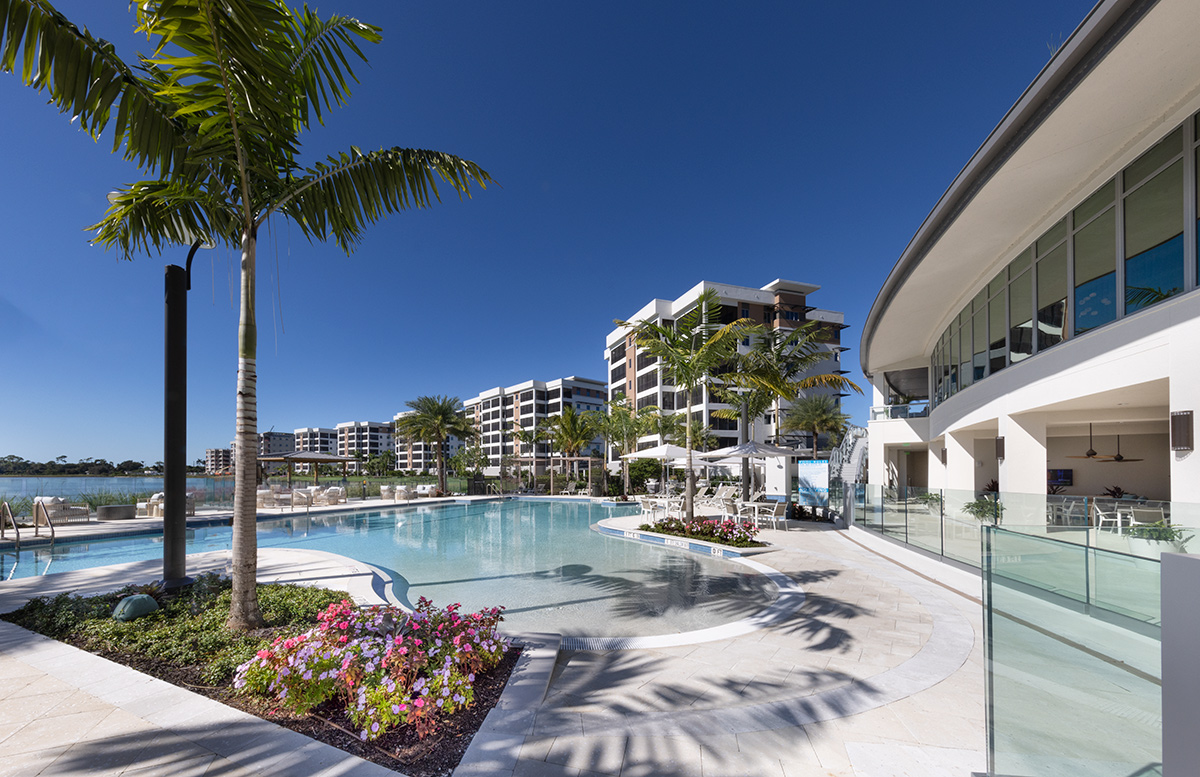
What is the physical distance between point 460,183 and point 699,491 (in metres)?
18.5

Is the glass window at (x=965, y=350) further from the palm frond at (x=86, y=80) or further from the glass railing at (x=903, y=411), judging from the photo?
the palm frond at (x=86, y=80)

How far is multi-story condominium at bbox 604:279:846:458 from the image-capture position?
5050cm

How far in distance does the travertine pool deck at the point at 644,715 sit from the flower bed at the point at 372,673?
0.27 m

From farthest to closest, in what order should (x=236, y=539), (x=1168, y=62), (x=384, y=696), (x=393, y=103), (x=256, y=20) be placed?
(x=393, y=103) < (x=1168, y=62) < (x=236, y=539) < (x=256, y=20) < (x=384, y=696)

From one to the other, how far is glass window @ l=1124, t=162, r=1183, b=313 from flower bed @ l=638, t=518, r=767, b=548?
7888mm

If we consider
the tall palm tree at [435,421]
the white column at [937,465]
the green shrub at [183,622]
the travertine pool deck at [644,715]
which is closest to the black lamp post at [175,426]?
the green shrub at [183,622]

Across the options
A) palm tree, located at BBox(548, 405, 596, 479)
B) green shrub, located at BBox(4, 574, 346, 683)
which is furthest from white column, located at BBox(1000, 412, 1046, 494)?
palm tree, located at BBox(548, 405, 596, 479)

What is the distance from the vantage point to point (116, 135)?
4422 millimetres

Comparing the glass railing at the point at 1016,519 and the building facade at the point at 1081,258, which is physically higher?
the building facade at the point at 1081,258

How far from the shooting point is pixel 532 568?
10.1m

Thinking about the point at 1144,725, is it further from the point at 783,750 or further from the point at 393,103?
the point at 393,103

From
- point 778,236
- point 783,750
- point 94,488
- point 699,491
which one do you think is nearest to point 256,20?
point 783,750

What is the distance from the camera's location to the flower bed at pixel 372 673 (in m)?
3.26

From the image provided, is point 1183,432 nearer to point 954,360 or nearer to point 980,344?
point 980,344
